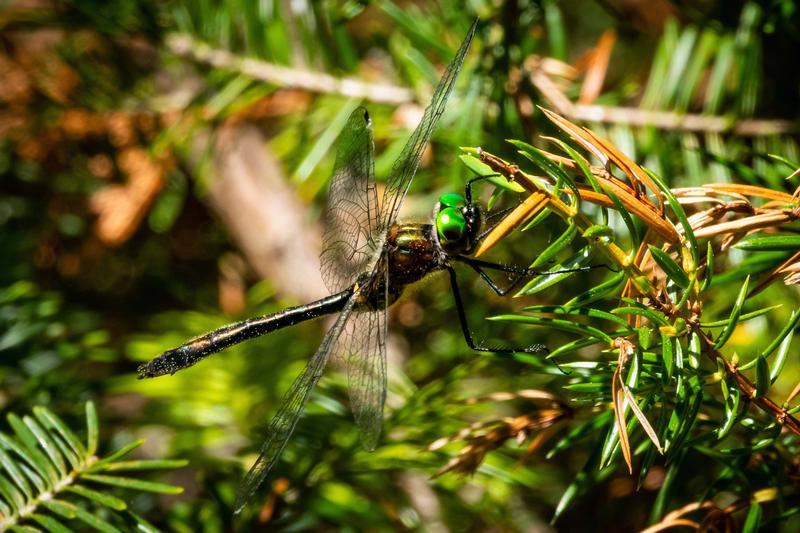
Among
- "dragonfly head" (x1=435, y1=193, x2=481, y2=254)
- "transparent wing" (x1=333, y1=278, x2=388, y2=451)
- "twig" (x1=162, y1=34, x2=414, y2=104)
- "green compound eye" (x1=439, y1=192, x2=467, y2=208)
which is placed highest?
"twig" (x1=162, y1=34, x2=414, y2=104)

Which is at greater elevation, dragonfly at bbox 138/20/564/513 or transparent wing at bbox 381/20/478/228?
transparent wing at bbox 381/20/478/228

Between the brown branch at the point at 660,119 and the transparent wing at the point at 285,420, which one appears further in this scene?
the brown branch at the point at 660,119

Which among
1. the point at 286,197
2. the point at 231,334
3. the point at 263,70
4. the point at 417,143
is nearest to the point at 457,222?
the point at 417,143

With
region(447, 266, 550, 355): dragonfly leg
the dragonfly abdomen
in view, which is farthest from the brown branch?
the dragonfly abdomen

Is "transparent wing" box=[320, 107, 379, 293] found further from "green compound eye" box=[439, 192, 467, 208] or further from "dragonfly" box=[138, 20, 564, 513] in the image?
"green compound eye" box=[439, 192, 467, 208]

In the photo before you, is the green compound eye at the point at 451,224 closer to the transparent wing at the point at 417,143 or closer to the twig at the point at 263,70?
the transparent wing at the point at 417,143

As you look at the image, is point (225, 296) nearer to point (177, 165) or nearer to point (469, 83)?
point (177, 165)

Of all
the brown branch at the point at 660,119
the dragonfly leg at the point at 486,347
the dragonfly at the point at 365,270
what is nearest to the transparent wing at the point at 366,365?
the dragonfly at the point at 365,270

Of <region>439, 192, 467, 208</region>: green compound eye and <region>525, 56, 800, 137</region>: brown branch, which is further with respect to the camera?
<region>525, 56, 800, 137</region>: brown branch

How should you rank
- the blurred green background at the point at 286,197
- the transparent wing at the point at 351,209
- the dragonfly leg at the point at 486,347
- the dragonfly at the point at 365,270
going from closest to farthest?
the dragonfly leg at the point at 486,347 < the dragonfly at the point at 365,270 < the blurred green background at the point at 286,197 < the transparent wing at the point at 351,209
